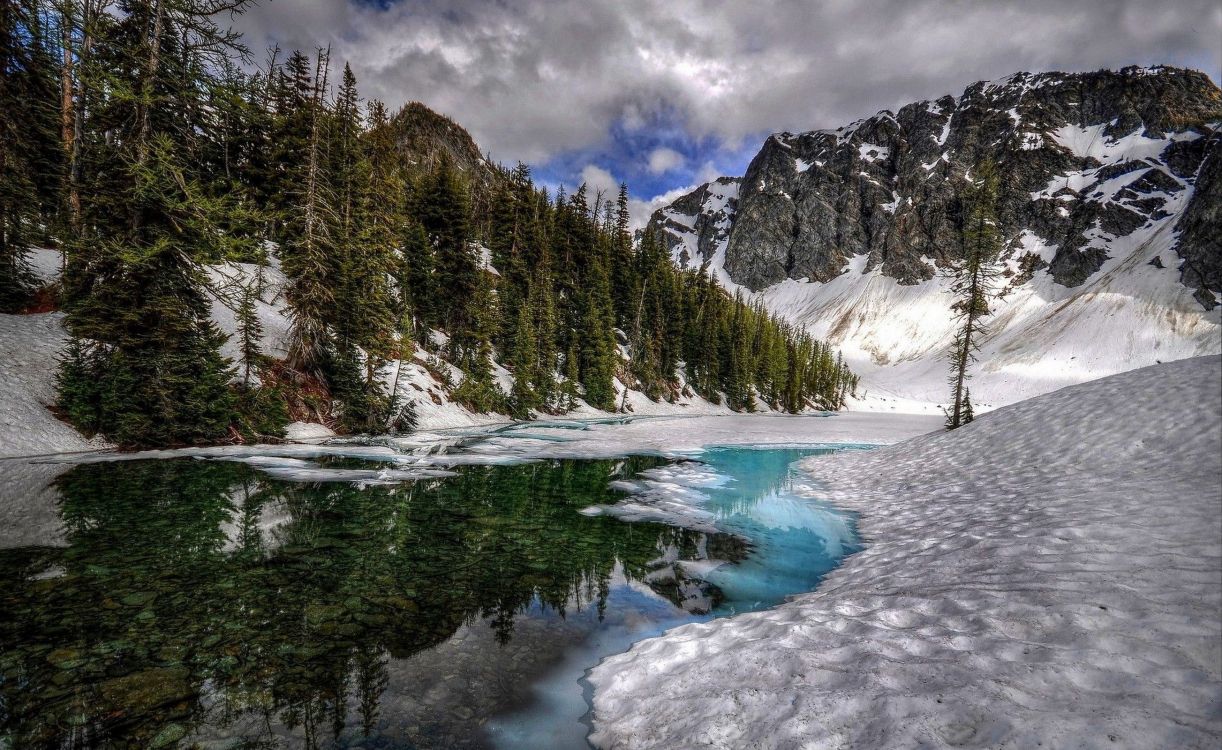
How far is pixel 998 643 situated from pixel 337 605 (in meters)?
7.04

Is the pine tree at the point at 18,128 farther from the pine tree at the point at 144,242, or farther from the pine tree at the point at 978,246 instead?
the pine tree at the point at 978,246

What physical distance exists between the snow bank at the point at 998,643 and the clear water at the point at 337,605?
103 centimetres

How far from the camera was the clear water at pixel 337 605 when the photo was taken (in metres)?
3.88

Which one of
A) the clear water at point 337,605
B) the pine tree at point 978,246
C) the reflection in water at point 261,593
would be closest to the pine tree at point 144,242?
the clear water at point 337,605

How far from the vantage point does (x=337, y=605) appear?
19.2 feet

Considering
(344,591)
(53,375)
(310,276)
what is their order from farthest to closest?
(310,276), (53,375), (344,591)

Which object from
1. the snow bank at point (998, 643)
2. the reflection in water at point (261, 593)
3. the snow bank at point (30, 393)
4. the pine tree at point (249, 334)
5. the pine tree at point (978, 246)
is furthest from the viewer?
the pine tree at point (978, 246)

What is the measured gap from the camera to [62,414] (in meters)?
14.4

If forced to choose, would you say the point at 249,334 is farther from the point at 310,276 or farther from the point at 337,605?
the point at 337,605

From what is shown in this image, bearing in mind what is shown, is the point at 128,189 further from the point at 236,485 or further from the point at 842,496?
the point at 842,496

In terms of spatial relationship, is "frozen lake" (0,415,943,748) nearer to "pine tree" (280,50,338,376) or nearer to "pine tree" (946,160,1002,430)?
"pine tree" (280,50,338,376)

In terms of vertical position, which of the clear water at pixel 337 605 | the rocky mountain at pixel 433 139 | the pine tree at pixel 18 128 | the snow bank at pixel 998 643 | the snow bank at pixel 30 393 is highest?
the rocky mountain at pixel 433 139

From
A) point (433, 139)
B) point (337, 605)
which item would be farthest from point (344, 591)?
point (433, 139)

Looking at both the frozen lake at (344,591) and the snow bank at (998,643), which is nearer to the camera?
the snow bank at (998,643)
